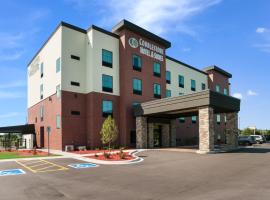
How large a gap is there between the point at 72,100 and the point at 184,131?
73.4 feet

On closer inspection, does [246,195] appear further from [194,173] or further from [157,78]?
[157,78]

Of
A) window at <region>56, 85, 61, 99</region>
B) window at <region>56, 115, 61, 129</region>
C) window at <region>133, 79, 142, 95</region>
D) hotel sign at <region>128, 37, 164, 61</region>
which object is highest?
hotel sign at <region>128, 37, 164, 61</region>

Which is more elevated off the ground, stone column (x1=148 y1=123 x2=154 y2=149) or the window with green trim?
the window with green trim

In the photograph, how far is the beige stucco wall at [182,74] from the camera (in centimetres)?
4591

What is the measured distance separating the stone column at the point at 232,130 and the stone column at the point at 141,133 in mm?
10558

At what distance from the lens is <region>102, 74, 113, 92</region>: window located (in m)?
33.7

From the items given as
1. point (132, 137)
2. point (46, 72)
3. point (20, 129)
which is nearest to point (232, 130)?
point (132, 137)

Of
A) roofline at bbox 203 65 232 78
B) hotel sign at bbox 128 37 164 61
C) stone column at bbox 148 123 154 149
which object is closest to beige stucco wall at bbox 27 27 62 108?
hotel sign at bbox 128 37 164 61

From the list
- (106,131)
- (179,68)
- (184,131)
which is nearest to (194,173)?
(106,131)

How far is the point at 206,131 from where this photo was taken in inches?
1021

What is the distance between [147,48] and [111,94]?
30.2 feet

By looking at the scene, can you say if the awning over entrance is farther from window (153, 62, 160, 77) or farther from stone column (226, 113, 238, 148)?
stone column (226, 113, 238, 148)

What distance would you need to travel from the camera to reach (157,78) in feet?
129

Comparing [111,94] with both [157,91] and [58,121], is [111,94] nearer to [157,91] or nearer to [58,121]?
[58,121]
